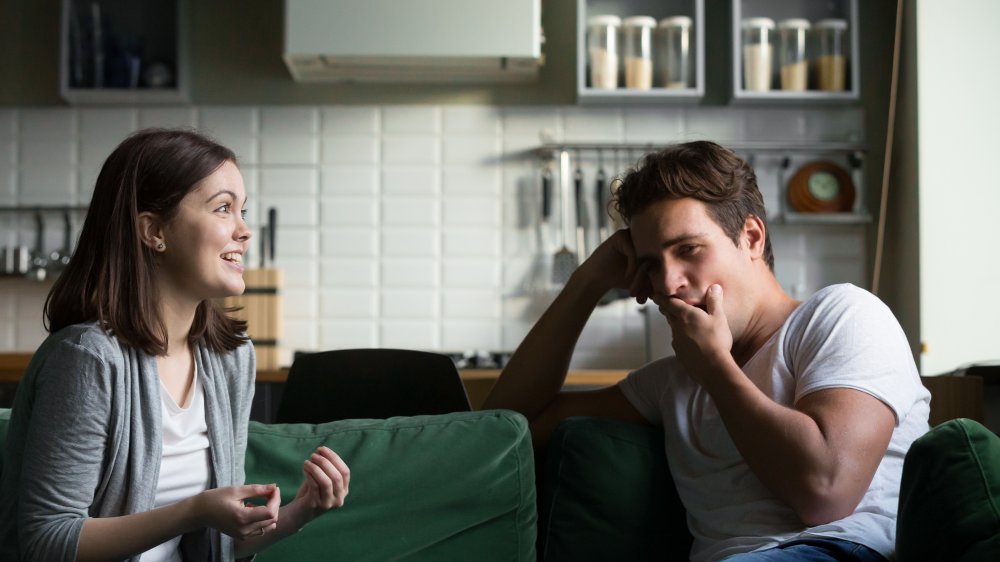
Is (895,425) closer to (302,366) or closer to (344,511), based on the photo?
(344,511)

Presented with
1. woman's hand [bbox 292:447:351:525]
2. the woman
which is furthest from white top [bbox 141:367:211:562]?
woman's hand [bbox 292:447:351:525]

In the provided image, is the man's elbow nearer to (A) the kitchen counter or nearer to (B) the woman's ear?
(B) the woman's ear

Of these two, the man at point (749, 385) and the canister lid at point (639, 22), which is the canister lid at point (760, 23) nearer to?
the canister lid at point (639, 22)

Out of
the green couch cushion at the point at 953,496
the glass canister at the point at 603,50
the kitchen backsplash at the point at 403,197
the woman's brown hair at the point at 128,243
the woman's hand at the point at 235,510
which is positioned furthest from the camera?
the kitchen backsplash at the point at 403,197

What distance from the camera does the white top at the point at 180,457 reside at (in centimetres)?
148

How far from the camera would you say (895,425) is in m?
1.52

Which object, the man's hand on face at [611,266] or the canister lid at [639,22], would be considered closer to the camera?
the man's hand on face at [611,266]

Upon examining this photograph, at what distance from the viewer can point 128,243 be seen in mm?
1466

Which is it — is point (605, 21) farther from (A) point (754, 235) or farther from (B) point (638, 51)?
(A) point (754, 235)

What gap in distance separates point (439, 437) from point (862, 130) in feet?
9.79

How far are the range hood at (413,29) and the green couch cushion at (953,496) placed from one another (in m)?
2.74

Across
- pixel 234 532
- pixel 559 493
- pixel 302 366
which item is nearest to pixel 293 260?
pixel 302 366

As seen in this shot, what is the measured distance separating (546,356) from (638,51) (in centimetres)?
213

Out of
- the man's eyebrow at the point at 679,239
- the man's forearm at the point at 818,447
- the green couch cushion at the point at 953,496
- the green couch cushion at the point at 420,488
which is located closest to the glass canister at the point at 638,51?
the man's eyebrow at the point at 679,239
